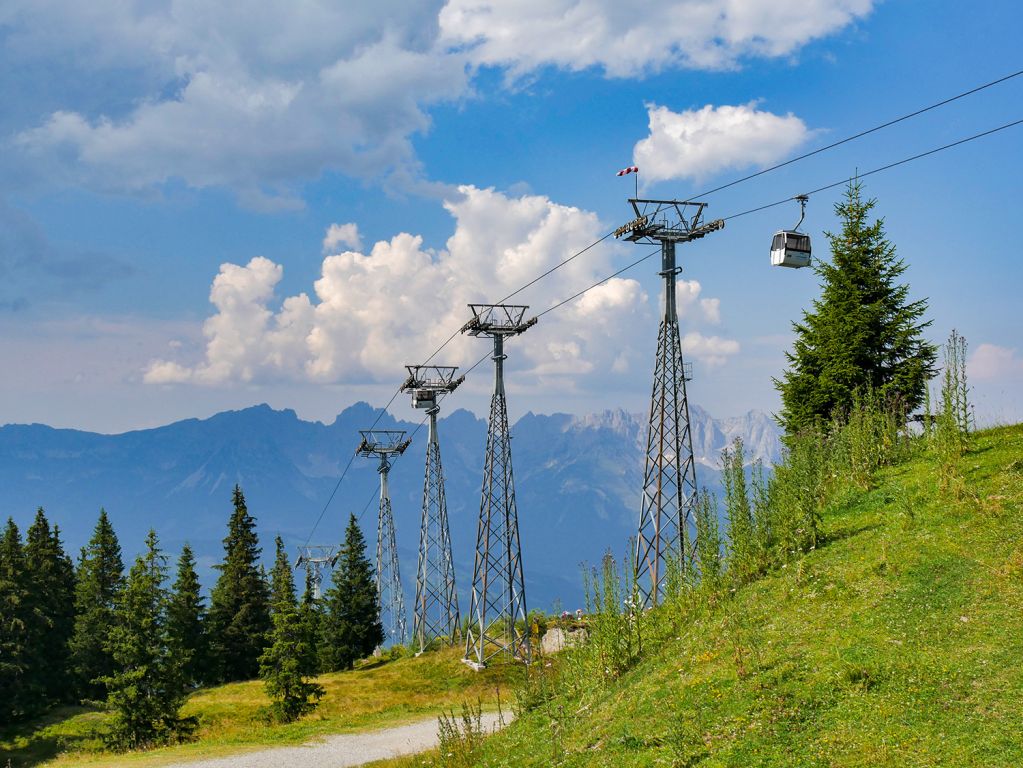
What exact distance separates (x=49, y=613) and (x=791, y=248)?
60973mm

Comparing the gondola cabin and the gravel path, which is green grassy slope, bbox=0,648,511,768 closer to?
the gravel path

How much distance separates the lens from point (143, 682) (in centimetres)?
3738

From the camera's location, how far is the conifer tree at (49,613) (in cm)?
5678

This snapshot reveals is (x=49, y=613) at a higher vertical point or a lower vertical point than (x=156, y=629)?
lower

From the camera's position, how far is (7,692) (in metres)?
52.5

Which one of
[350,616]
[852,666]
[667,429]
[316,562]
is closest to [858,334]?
[667,429]

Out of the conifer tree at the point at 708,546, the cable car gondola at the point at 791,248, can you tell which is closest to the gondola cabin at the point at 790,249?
the cable car gondola at the point at 791,248

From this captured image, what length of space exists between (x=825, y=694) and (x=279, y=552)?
59.3 meters

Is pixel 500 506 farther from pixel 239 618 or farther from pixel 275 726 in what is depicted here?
pixel 239 618

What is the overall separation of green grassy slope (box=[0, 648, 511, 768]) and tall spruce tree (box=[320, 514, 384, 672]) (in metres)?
5.64

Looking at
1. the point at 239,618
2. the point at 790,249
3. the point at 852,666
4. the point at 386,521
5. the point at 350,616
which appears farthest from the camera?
the point at 239,618

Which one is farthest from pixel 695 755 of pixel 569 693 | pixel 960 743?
pixel 569 693

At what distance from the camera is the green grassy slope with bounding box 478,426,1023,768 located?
437 inches

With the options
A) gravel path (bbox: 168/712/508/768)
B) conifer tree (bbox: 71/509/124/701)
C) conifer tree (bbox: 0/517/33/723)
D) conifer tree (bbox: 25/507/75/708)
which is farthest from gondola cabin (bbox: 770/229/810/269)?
conifer tree (bbox: 25/507/75/708)
